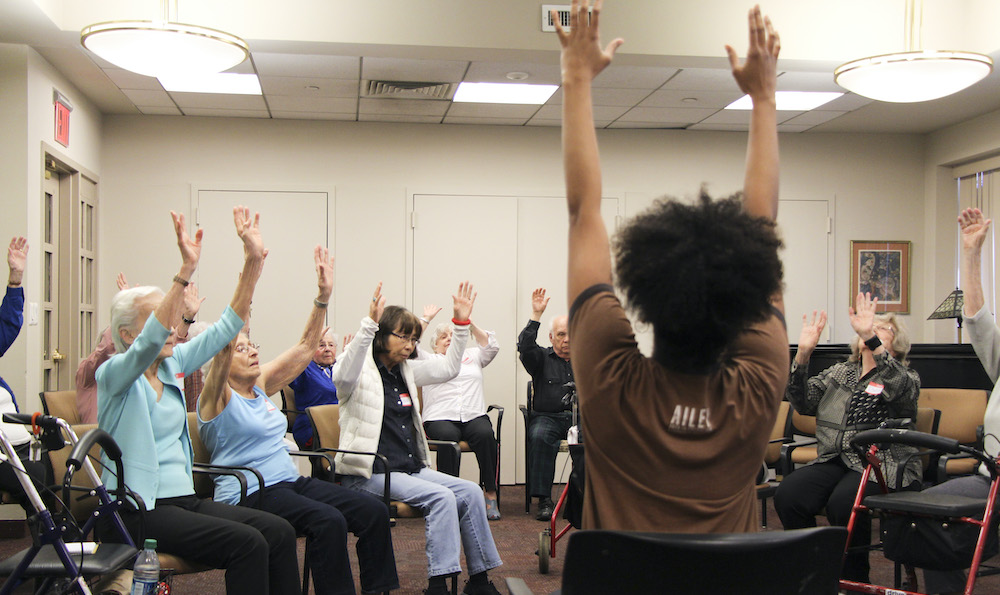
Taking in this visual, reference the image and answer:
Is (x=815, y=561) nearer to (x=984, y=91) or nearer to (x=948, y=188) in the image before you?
(x=984, y=91)

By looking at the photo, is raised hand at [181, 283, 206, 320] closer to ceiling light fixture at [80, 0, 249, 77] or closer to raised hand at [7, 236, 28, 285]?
raised hand at [7, 236, 28, 285]

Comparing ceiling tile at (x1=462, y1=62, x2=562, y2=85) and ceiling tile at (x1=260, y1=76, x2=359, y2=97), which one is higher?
ceiling tile at (x1=462, y1=62, x2=562, y2=85)

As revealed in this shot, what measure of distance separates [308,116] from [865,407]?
481 cm

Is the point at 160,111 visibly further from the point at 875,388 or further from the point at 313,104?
the point at 875,388

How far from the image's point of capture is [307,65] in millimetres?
5469

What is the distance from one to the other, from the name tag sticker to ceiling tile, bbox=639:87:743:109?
9.10 feet

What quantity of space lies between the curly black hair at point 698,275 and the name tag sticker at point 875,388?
3.18m

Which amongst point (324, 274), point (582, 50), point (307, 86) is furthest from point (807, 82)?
point (582, 50)

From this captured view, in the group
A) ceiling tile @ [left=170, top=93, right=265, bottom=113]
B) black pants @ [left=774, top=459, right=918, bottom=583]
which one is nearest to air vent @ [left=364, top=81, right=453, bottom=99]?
ceiling tile @ [left=170, top=93, right=265, bottom=113]

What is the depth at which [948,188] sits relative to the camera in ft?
24.7

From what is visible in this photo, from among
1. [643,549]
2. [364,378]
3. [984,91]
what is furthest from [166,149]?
[643,549]

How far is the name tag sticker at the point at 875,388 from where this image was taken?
405 cm

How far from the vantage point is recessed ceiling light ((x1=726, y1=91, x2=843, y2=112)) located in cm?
624

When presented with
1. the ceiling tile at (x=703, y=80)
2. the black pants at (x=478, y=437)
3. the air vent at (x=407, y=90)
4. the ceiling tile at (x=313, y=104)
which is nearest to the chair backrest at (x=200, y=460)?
the black pants at (x=478, y=437)
